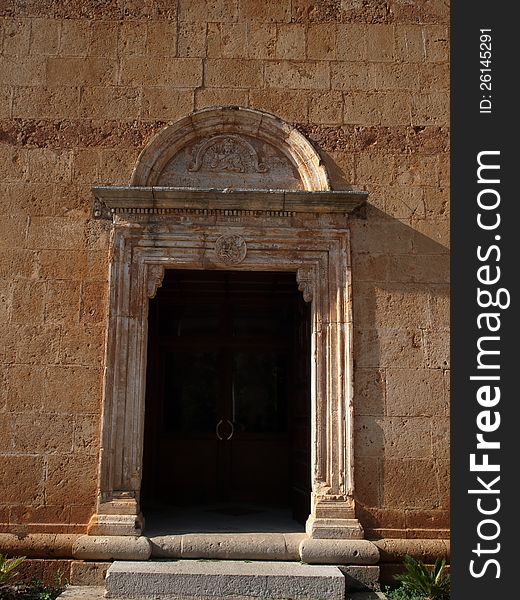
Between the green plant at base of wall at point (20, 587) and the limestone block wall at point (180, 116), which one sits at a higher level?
the limestone block wall at point (180, 116)

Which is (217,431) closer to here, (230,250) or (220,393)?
(220,393)

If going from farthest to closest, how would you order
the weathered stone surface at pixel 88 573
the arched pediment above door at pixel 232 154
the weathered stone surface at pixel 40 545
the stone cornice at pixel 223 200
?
1. the arched pediment above door at pixel 232 154
2. the stone cornice at pixel 223 200
3. the weathered stone surface at pixel 40 545
4. the weathered stone surface at pixel 88 573

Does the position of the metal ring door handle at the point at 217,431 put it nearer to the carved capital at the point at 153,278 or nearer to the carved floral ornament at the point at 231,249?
the carved capital at the point at 153,278

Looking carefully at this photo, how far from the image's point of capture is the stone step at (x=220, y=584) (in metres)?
5.05

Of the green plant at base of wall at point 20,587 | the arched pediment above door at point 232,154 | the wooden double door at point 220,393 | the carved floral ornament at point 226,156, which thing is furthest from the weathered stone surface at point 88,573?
the carved floral ornament at point 226,156

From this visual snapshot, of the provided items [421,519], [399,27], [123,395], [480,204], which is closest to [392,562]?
[421,519]

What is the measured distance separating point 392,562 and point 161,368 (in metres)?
4.06

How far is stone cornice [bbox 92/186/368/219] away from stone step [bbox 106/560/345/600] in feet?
10.3

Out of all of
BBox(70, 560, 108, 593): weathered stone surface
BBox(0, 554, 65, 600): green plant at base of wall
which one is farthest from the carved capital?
BBox(0, 554, 65, 600): green plant at base of wall

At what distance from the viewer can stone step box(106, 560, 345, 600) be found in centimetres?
505

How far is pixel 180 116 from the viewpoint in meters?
6.41

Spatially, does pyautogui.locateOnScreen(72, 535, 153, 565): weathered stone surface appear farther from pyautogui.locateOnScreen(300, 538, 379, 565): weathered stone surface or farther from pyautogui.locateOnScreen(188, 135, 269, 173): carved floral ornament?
pyautogui.locateOnScreen(188, 135, 269, 173): carved floral ornament

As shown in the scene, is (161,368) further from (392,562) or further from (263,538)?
(392,562)

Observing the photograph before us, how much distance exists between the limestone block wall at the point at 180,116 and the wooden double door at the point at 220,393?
231 centimetres
